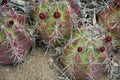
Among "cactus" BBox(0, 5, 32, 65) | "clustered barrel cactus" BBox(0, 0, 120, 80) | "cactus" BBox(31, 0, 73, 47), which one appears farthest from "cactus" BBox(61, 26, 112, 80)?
"cactus" BBox(0, 5, 32, 65)

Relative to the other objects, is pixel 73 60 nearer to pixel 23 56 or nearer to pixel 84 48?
pixel 84 48

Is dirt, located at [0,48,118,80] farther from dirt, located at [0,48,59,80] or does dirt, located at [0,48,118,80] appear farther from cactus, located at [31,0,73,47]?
cactus, located at [31,0,73,47]

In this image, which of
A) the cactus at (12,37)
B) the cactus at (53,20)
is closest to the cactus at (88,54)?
the cactus at (53,20)

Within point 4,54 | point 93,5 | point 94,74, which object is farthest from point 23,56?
point 93,5

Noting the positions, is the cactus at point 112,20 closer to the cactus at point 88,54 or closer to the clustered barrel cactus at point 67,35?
the clustered barrel cactus at point 67,35

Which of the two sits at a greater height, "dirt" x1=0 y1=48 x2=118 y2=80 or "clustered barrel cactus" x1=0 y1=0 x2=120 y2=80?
"clustered barrel cactus" x1=0 y1=0 x2=120 y2=80

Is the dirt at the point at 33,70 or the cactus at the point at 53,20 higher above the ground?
the cactus at the point at 53,20
